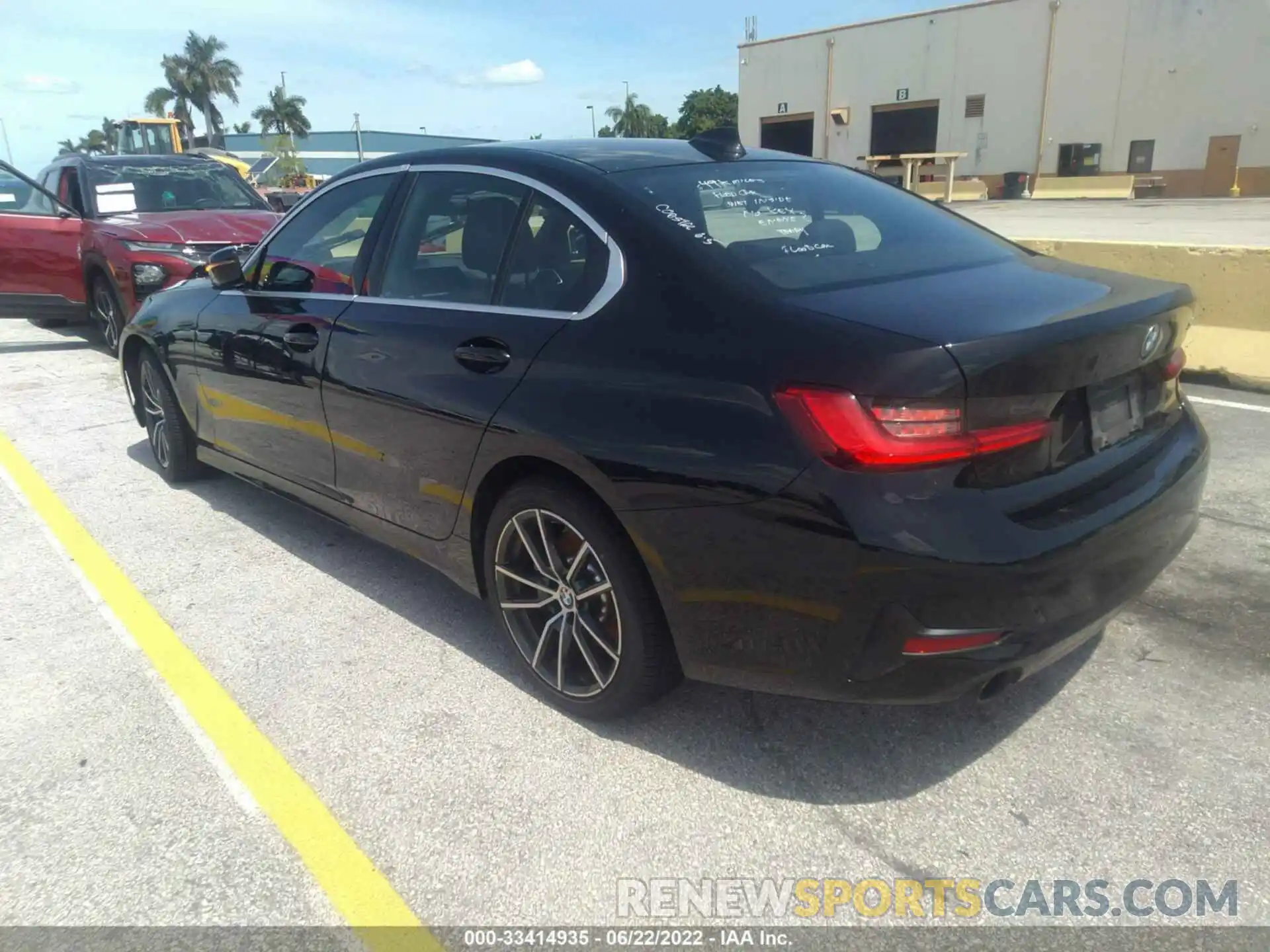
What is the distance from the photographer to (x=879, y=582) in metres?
2.13

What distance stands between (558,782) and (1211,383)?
6.08 metres

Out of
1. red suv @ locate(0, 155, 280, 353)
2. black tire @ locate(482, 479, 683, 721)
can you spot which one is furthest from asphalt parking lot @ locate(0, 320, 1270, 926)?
red suv @ locate(0, 155, 280, 353)

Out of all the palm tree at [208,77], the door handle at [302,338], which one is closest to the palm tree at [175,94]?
the palm tree at [208,77]

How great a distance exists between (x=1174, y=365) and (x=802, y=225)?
1171 millimetres

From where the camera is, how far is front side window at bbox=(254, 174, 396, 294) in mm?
3672

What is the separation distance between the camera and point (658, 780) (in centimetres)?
267

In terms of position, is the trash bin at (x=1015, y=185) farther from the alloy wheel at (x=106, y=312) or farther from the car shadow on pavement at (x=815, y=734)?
the car shadow on pavement at (x=815, y=734)

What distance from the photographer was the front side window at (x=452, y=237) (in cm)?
309

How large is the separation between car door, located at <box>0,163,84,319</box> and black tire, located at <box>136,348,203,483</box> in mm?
4574

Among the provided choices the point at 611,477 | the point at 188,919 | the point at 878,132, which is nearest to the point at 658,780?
the point at 611,477

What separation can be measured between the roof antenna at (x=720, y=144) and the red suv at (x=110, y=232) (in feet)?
20.0

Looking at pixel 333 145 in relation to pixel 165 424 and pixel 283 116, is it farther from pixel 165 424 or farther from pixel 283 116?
pixel 165 424

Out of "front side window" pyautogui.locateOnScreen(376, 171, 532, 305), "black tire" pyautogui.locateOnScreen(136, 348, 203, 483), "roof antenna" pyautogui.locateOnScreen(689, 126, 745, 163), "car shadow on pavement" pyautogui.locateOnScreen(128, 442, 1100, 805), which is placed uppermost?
"roof antenna" pyautogui.locateOnScreen(689, 126, 745, 163)

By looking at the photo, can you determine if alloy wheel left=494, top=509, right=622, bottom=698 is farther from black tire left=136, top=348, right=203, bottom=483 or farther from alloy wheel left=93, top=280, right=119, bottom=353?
alloy wheel left=93, top=280, right=119, bottom=353
